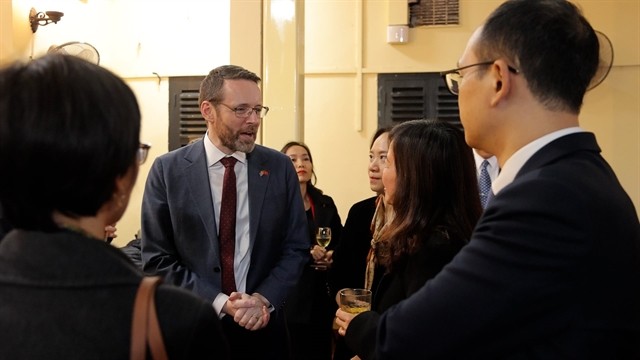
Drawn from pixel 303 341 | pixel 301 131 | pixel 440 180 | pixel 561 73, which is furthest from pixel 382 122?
pixel 561 73

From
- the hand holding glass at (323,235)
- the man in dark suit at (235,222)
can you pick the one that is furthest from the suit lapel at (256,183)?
the hand holding glass at (323,235)

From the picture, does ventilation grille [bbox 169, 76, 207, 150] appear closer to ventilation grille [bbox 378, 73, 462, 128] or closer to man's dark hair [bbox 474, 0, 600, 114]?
ventilation grille [bbox 378, 73, 462, 128]

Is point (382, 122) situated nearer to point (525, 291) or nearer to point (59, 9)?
point (59, 9)

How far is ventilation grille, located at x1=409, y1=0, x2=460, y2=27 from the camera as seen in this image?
19.5 ft

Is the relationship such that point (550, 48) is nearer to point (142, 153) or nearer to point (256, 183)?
point (142, 153)

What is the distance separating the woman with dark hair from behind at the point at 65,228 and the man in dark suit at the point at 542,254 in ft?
1.50

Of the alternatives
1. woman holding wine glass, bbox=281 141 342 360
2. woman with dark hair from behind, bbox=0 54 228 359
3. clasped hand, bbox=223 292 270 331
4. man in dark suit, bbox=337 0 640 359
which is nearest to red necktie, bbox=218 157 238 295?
clasped hand, bbox=223 292 270 331

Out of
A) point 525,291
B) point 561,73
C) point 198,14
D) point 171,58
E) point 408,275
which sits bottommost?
point 408,275

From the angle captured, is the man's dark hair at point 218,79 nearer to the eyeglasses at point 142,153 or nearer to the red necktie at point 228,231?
the red necktie at point 228,231

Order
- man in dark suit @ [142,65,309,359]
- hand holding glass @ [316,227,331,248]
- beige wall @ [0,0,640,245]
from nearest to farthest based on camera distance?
man in dark suit @ [142,65,309,359]
hand holding glass @ [316,227,331,248]
beige wall @ [0,0,640,245]

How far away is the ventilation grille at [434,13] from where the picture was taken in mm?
5930

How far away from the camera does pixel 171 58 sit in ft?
21.4

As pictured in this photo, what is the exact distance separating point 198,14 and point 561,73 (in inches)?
221

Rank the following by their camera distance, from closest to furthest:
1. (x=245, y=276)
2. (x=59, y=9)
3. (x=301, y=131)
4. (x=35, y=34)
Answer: (x=245, y=276) < (x=301, y=131) < (x=35, y=34) < (x=59, y=9)
